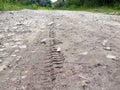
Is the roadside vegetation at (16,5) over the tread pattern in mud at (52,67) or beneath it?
beneath

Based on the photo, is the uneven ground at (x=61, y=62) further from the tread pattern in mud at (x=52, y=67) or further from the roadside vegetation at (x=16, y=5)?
the roadside vegetation at (x=16, y=5)

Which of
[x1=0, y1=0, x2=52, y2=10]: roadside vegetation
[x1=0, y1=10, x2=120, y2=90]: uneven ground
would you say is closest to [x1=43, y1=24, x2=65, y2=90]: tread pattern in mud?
[x1=0, y1=10, x2=120, y2=90]: uneven ground

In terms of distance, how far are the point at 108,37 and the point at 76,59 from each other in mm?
1730

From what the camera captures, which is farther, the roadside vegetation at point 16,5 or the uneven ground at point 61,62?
the roadside vegetation at point 16,5

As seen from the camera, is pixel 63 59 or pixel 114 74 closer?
pixel 114 74

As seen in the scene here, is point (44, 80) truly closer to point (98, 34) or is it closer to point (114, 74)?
point (114, 74)

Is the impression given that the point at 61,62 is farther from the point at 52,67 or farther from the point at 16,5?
the point at 16,5

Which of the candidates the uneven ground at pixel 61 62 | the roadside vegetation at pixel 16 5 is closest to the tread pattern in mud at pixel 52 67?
the uneven ground at pixel 61 62

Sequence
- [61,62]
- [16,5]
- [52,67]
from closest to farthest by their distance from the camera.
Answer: [52,67] → [61,62] → [16,5]

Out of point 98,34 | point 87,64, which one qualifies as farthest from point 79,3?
point 87,64

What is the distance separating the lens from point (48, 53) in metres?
4.24

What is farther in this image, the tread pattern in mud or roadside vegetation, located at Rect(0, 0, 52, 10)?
roadside vegetation, located at Rect(0, 0, 52, 10)

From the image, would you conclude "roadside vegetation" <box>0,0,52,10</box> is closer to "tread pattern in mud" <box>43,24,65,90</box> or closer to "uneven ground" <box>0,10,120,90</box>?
"uneven ground" <box>0,10,120,90</box>

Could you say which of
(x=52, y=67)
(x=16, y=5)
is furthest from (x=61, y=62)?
(x=16, y=5)
